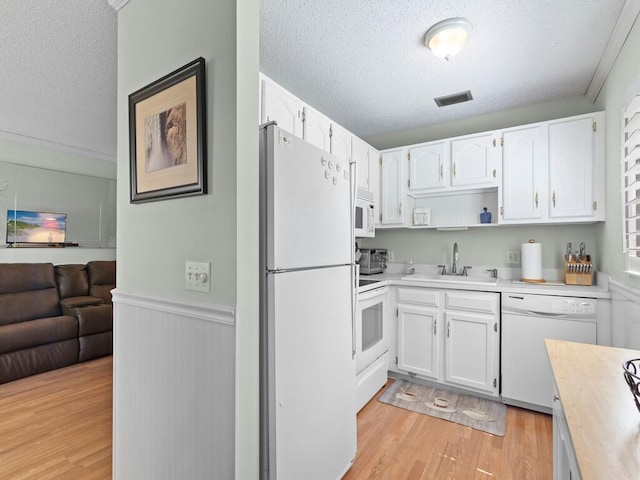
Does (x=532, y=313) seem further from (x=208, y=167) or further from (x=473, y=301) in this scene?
(x=208, y=167)

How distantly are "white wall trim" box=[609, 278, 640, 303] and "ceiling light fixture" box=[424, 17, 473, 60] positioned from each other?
Answer: 1.66 m

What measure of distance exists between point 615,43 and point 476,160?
1.13 m

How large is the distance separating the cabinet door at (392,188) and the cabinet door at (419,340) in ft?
3.06

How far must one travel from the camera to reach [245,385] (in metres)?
1.19

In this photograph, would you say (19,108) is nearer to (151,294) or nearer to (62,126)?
(62,126)

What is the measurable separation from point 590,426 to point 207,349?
113cm

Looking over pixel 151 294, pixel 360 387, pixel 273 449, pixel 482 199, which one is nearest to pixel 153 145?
pixel 151 294

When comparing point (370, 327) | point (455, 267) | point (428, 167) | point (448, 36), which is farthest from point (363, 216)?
point (448, 36)

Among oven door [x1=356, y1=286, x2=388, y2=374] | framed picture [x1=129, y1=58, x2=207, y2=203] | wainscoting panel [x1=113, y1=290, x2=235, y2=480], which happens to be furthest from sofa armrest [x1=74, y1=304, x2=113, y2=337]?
oven door [x1=356, y1=286, x2=388, y2=374]

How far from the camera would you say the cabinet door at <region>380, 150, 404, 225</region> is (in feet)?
10.8

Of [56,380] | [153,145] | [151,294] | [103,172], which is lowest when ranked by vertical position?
[56,380]

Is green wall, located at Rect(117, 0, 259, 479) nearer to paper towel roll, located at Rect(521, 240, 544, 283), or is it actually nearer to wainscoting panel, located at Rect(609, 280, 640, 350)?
wainscoting panel, located at Rect(609, 280, 640, 350)

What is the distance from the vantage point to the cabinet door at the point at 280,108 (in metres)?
1.86

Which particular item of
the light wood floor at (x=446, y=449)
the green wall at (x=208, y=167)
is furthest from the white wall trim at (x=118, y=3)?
the light wood floor at (x=446, y=449)
